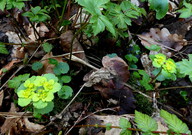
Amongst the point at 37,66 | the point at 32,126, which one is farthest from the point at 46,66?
the point at 32,126

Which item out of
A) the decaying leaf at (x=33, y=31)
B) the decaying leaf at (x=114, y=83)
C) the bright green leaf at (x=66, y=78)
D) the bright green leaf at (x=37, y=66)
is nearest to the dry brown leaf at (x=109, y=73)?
the decaying leaf at (x=114, y=83)

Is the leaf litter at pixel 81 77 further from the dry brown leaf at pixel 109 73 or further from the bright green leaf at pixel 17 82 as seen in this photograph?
the bright green leaf at pixel 17 82

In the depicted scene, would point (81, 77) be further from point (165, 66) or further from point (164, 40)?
point (164, 40)

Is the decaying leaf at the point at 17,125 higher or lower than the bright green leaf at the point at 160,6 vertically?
lower

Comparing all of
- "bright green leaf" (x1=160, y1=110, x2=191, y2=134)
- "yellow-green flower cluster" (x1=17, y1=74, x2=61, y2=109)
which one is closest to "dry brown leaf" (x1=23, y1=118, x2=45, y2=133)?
"yellow-green flower cluster" (x1=17, y1=74, x2=61, y2=109)

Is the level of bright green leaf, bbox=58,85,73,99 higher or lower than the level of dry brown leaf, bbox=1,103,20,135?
higher

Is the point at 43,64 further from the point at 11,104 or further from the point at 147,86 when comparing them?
the point at 147,86

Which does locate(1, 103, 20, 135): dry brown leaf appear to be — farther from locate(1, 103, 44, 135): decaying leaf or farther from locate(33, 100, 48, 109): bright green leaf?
locate(33, 100, 48, 109): bright green leaf
